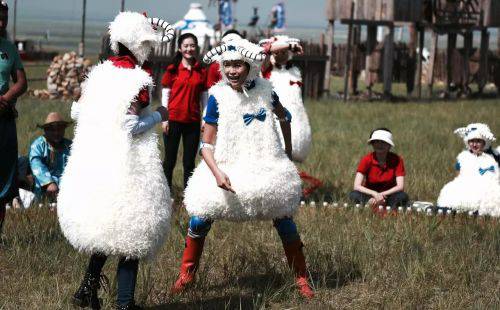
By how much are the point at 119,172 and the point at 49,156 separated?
398 cm

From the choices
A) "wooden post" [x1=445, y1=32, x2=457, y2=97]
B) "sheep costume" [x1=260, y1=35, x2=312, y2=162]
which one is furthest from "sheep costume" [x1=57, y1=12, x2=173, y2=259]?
"wooden post" [x1=445, y1=32, x2=457, y2=97]

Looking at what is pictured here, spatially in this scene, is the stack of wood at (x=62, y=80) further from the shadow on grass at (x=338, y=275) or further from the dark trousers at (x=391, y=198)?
the shadow on grass at (x=338, y=275)

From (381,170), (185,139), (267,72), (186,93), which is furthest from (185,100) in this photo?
(381,170)

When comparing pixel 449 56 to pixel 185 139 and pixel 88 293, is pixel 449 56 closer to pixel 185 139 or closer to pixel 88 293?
pixel 185 139

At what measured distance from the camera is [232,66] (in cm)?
619

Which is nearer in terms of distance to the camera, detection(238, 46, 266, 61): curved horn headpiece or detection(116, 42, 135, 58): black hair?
detection(116, 42, 135, 58): black hair

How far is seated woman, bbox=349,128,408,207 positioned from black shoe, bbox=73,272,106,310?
14.1 ft

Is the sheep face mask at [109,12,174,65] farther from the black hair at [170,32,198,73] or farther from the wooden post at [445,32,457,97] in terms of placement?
the wooden post at [445,32,457,97]

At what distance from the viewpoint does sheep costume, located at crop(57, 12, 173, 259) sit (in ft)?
17.3

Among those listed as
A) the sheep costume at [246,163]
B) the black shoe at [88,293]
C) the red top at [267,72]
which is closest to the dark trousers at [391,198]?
the red top at [267,72]

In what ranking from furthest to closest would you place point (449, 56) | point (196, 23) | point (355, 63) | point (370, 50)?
point (196, 23)
point (449, 56)
point (355, 63)
point (370, 50)

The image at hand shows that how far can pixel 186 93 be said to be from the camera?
910 centimetres

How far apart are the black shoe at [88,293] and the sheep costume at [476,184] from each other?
4637 millimetres

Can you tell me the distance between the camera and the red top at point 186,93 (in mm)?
9094
